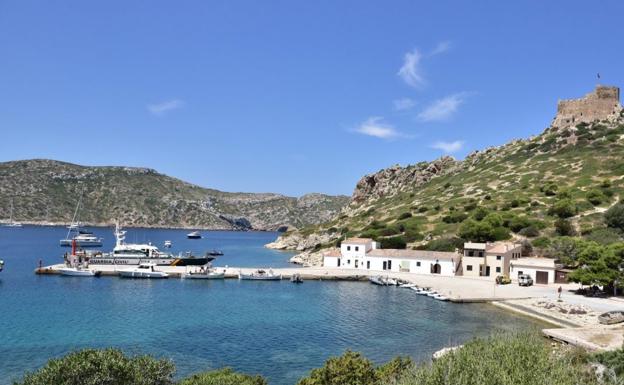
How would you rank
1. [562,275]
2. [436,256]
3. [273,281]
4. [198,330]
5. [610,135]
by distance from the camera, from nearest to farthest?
[198,330]
[562,275]
[273,281]
[436,256]
[610,135]

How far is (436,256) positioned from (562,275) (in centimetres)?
1817

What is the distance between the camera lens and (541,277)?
6431 centimetres

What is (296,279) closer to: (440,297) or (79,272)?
(440,297)

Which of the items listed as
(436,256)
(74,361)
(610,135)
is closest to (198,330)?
(74,361)

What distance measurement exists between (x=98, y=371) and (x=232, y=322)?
2635 cm

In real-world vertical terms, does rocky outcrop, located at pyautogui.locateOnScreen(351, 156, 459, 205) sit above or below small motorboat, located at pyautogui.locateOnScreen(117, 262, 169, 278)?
above

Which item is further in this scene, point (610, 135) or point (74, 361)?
point (610, 135)

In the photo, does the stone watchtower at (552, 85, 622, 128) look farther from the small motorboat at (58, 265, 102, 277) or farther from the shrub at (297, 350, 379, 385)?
the shrub at (297, 350, 379, 385)

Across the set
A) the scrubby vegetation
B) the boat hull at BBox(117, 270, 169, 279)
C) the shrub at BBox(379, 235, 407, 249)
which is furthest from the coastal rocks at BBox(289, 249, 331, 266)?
the scrubby vegetation

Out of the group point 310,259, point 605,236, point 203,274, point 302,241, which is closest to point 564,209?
point 605,236

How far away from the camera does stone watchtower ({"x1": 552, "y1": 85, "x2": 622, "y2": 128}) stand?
14200 centimetres

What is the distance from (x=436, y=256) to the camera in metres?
75.6

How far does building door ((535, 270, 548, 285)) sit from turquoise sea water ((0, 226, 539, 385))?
18.3m

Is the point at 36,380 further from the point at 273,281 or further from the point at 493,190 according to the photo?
the point at 493,190
